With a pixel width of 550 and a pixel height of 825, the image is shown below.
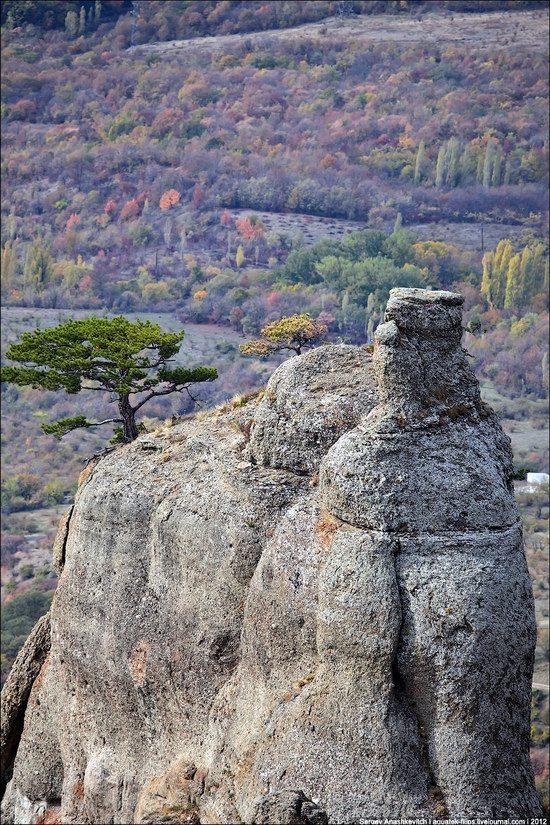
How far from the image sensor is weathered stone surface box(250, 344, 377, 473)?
25.2 meters

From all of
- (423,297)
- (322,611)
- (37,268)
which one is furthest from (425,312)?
(37,268)

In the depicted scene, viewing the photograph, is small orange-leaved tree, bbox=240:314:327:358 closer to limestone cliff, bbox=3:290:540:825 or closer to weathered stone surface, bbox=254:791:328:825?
limestone cliff, bbox=3:290:540:825

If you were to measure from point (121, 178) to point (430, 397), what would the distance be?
170491 mm

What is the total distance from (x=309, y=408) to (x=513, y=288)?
4973 inches

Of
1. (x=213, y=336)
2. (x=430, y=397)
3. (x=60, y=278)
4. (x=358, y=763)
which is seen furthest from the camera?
(x=60, y=278)

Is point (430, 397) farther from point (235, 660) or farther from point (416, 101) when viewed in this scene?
point (416, 101)

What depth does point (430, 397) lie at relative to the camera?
2361 cm

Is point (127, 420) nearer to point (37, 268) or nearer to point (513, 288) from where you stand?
point (513, 288)

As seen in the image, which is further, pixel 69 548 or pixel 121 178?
pixel 121 178

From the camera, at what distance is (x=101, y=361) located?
31734 millimetres

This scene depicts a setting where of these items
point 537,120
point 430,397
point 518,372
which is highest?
point 430,397

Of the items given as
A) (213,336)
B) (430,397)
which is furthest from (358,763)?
(213,336)

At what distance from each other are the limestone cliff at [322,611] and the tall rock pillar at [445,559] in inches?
1.3

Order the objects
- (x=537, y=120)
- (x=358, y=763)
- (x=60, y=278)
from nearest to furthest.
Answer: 1. (x=358, y=763)
2. (x=60, y=278)
3. (x=537, y=120)
